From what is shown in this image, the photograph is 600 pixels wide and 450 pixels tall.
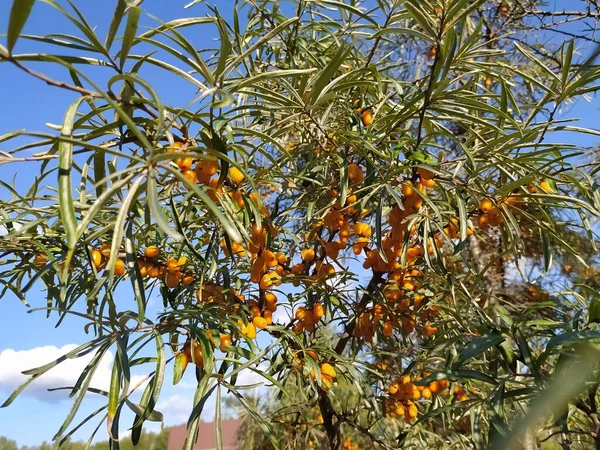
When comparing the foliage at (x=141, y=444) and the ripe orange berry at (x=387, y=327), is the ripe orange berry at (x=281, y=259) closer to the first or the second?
the ripe orange berry at (x=387, y=327)

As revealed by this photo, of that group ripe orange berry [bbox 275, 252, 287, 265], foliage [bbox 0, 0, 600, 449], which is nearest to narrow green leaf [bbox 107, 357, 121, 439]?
foliage [bbox 0, 0, 600, 449]

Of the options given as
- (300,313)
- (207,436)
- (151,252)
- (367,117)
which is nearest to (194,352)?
(151,252)

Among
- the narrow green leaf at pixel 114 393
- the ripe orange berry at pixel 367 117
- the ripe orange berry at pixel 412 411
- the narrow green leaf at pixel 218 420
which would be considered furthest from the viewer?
the ripe orange berry at pixel 412 411

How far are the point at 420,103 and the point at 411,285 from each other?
0.46 meters

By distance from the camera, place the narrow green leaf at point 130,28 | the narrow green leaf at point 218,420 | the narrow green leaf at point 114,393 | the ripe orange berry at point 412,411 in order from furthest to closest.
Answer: the ripe orange berry at point 412,411 < the narrow green leaf at point 218,420 < the narrow green leaf at point 114,393 < the narrow green leaf at point 130,28

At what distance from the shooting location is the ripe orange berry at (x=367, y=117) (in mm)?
1123

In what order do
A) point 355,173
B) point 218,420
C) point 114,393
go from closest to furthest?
point 114,393
point 218,420
point 355,173

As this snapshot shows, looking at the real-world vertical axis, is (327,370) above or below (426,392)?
above

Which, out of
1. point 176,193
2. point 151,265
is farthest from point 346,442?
point 176,193

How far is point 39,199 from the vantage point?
3.30 ft

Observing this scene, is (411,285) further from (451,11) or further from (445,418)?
(451,11)

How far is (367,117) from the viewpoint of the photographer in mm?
1125

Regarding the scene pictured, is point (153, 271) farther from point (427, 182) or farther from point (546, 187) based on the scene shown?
point (546, 187)

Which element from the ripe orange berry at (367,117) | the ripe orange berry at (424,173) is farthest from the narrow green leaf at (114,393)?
the ripe orange berry at (367,117)
